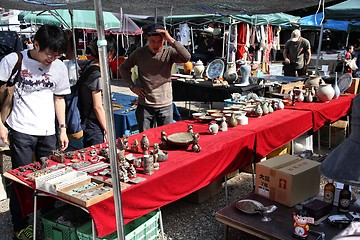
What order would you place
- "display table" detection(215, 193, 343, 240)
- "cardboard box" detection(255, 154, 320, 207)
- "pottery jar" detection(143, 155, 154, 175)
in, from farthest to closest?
"cardboard box" detection(255, 154, 320, 207)
"pottery jar" detection(143, 155, 154, 175)
"display table" detection(215, 193, 343, 240)

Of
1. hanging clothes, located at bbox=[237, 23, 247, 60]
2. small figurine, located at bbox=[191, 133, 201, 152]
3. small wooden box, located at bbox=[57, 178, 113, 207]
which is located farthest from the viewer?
hanging clothes, located at bbox=[237, 23, 247, 60]

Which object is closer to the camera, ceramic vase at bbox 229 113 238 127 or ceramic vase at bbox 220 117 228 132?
ceramic vase at bbox 220 117 228 132

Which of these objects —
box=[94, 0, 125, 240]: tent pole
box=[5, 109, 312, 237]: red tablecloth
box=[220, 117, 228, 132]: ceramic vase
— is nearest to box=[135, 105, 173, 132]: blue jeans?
box=[5, 109, 312, 237]: red tablecloth

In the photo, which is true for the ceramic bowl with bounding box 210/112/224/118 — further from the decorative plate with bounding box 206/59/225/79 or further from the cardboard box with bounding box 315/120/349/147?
the decorative plate with bounding box 206/59/225/79

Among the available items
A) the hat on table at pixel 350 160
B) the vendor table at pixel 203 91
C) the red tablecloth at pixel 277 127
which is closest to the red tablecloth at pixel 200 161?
the red tablecloth at pixel 277 127

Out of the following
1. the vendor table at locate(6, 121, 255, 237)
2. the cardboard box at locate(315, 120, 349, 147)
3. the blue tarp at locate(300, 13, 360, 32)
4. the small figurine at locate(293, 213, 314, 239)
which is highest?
the blue tarp at locate(300, 13, 360, 32)

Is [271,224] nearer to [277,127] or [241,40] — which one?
[277,127]

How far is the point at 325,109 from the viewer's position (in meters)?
4.10

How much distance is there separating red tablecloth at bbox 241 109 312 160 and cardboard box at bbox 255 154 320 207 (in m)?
0.42

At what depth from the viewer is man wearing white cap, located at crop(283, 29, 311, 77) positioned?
737 centimetres

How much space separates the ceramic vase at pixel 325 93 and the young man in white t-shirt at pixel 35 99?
119 inches

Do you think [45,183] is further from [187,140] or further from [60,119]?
[187,140]

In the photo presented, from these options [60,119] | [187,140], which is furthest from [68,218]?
[187,140]

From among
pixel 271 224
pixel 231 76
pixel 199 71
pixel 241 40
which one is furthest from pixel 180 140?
pixel 241 40
